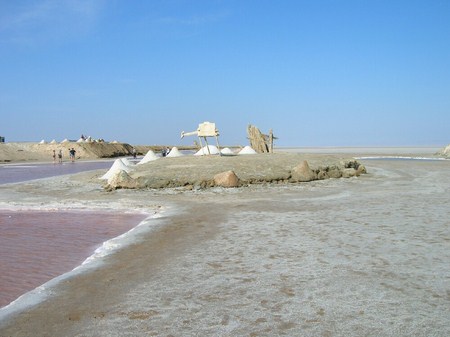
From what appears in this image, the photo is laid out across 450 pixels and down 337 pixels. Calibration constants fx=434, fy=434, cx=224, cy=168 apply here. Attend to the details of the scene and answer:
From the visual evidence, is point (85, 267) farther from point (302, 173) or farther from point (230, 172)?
point (302, 173)

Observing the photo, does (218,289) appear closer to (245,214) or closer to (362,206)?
(245,214)

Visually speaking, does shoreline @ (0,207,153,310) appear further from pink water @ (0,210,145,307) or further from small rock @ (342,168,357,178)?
small rock @ (342,168,357,178)

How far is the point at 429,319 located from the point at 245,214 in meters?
5.60

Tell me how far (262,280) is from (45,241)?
4081 mm

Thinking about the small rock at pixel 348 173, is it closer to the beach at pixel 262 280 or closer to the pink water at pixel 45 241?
the beach at pixel 262 280

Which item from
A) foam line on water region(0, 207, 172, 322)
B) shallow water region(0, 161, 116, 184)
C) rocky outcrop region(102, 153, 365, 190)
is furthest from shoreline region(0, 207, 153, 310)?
shallow water region(0, 161, 116, 184)

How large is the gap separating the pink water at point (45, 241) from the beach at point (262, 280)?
397mm

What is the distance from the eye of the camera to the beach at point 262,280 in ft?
11.1

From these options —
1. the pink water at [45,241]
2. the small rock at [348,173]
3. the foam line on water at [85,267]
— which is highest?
the small rock at [348,173]

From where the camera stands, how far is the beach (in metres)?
3.38

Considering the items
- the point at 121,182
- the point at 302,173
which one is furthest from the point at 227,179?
the point at 121,182

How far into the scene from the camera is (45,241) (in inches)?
273

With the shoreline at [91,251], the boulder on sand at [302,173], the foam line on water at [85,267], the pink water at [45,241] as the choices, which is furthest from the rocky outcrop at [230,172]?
the foam line on water at [85,267]

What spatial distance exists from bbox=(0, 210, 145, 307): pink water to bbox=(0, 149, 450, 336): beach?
15.6 inches
